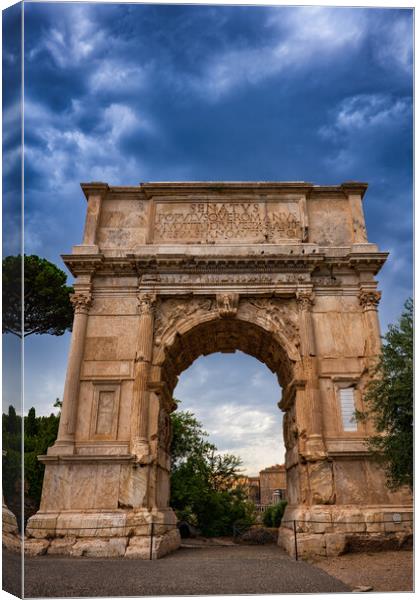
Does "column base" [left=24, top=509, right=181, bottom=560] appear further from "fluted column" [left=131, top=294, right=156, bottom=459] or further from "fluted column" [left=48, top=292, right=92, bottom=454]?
"fluted column" [left=48, top=292, right=92, bottom=454]

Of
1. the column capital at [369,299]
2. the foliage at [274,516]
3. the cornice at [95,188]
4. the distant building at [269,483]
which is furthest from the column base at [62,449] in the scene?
the distant building at [269,483]

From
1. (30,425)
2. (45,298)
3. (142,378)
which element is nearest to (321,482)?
(142,378)

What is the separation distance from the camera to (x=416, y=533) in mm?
6844

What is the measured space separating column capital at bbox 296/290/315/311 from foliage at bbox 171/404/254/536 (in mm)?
14811

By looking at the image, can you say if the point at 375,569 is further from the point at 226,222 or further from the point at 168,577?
the point at 226,222

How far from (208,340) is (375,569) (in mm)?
8214

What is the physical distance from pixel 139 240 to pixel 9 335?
9785 mm

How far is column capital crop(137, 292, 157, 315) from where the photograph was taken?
14.0 metres

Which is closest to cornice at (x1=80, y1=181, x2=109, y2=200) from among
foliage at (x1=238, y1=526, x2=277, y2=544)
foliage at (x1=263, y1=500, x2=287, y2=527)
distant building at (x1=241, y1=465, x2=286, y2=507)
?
foliage at (x1=238, y1=526, x2=277, y2=544)

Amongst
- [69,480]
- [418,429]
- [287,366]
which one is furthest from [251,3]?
[69,480]

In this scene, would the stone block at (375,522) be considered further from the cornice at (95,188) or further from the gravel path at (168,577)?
the cornice at (95,188)

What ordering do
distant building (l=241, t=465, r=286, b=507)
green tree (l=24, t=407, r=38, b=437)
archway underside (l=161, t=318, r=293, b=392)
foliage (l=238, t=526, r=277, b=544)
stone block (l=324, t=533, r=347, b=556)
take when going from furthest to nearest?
distant building (l=241, t=465, r=286, b=507)
green tree (l=24, t=407, r=38, b=437)
foliage (l=238, t=526, r=277, b=544)
archway underside (l=161, t=318, r=293, b=392)
stone block (l=324, t=533, r=347, b=556)

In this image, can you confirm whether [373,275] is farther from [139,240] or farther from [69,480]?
[69,480]

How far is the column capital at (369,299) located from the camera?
13.9 m
